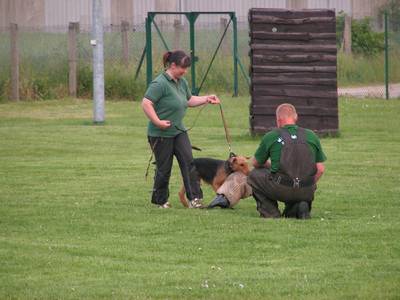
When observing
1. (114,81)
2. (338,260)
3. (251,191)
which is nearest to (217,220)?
(251,191)

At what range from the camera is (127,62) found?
32500mm

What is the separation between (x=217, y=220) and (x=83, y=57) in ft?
69.6

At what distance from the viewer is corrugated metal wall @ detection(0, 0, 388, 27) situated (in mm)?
38562

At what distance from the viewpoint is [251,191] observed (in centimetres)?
1236

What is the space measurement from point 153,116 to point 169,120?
29 cm

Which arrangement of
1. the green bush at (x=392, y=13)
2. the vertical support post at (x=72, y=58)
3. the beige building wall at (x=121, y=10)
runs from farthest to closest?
the beige building wall at (x=121, y=10)
the green bush at (x=392, y=13)
the vertical support post at (x=72, y=58)

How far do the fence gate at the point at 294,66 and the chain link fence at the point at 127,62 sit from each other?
913 centimetres

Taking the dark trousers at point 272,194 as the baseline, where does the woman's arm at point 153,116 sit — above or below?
above

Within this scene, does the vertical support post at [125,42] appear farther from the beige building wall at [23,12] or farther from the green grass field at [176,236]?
the green grass field at [176,236]

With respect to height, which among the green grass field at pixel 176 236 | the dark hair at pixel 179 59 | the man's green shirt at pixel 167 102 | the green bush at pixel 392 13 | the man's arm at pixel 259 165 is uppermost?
the green bush at pixel 392 13

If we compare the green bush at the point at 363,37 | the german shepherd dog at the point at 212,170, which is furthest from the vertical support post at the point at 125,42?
the german shepherd dog at the point at 212,170

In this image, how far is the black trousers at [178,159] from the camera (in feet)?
41.5

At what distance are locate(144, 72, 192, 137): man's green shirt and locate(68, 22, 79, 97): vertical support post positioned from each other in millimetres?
18512

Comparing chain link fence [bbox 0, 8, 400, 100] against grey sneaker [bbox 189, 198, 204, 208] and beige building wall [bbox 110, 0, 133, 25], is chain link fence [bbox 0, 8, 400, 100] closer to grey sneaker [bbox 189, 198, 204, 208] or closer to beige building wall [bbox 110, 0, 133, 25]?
beige building wall [bbox 110, 0, 133, 25]
